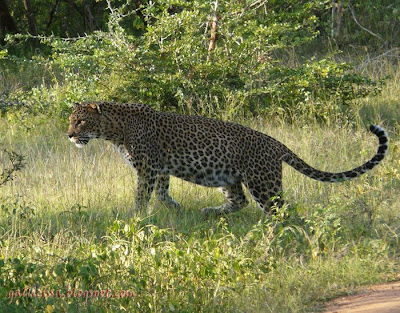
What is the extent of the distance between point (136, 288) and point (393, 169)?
4.16m

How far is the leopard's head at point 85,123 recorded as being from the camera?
8.84m

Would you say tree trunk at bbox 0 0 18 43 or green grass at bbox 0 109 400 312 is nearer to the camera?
green grass at bbox 0 109 400 312

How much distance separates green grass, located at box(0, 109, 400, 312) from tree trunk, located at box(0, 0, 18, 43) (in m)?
7.27

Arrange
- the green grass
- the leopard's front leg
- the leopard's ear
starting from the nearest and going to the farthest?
Answer: the green grass
the leopard's front leg
the leopard's ear

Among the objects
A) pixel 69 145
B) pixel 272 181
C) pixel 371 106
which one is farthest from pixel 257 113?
pixel 272 181

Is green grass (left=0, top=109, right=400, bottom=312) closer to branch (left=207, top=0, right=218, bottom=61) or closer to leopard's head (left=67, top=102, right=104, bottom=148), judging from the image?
leopard's head (left=67, top=102, right=104, bottom=148)

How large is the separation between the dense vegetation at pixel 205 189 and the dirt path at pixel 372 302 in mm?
137

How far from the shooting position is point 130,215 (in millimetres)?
8336

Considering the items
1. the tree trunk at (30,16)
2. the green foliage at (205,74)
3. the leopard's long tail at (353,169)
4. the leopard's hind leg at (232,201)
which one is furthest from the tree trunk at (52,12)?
the leopard's long tail at (353,169)

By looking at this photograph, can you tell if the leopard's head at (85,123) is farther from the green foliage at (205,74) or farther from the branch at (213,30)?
the branch at (213,30)

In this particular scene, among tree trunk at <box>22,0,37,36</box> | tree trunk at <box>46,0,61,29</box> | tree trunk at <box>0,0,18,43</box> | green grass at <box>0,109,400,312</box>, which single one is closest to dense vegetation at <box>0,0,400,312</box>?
green grass at <box>0,109,400,312</box>

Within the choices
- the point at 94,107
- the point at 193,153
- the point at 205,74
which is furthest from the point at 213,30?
the point at 193,153

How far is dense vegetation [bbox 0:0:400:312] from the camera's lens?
5.92 meters

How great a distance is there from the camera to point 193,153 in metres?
8.48
